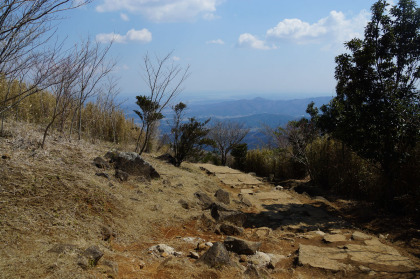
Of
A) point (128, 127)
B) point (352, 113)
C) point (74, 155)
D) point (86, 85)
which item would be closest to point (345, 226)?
point (352, 113)

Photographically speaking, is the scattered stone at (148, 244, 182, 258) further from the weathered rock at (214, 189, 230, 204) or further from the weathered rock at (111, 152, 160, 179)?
the weathered rock at (214, 189, 230, 204)

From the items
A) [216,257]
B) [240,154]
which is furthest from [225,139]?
[216,257]

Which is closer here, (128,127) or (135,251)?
(135,251)

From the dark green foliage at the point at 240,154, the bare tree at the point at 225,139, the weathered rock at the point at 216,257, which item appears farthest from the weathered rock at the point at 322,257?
the bare tree at the point at 225,139

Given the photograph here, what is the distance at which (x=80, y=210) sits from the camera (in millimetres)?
3910

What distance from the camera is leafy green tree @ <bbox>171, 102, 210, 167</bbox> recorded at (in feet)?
33.5

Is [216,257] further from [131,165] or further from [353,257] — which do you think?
[131,165]

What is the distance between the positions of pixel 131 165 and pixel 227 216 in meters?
2.46

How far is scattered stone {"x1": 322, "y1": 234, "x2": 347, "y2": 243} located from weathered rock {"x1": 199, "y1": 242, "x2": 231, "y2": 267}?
2.03m

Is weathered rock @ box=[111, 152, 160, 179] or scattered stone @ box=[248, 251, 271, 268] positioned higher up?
weathered rock @ box=[111, 152, 160, 179]

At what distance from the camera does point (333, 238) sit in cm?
468

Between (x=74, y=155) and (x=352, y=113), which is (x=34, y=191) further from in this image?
(x=352, y=113)

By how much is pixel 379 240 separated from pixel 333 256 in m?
1.20

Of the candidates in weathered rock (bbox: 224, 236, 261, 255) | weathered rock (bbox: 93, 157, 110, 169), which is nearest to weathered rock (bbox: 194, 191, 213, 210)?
weathered rock (bbox: 93, 157, 110, 169)
